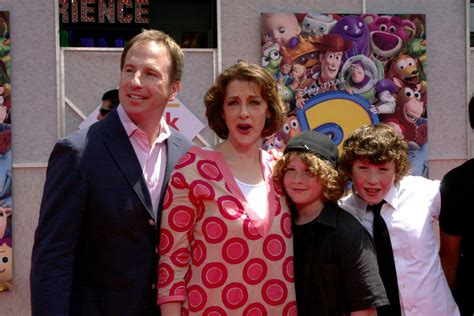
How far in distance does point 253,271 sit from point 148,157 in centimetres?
55

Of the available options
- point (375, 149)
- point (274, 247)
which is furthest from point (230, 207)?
point (375, 149)

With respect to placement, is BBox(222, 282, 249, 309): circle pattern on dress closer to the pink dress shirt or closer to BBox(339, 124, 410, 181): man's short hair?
the pink dress shirt

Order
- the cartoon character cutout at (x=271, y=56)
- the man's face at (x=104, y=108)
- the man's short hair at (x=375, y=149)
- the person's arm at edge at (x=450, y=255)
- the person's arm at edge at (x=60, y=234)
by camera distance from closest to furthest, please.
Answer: the person's arm at edge at (x=60, y=234)
the man's short hair at (x=375, y=149)
the person's arm at edge at (x=450, y=255)
the man's face at (x=104, y=108)
the cartoon character cutout at (x=271, y=56)

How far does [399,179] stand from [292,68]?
121 inches

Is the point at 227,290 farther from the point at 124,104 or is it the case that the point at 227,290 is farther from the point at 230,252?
the point at 124,104

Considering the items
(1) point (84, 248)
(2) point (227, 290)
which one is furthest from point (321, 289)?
(1) point (84, 248)

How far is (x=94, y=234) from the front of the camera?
2129mm

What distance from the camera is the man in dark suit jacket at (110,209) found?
81.5 inches

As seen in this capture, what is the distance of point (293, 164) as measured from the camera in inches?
91.3

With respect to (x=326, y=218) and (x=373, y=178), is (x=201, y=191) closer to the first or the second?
(x=326, y=218)

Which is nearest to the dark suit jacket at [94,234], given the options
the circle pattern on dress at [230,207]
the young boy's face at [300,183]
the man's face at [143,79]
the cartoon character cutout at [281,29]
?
the man's face at [143,79]

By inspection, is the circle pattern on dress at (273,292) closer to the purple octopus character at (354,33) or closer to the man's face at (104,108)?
the man's face at (104,108)

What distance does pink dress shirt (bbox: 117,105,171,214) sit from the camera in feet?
7.37

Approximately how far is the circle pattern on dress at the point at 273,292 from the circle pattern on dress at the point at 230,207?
252mm
